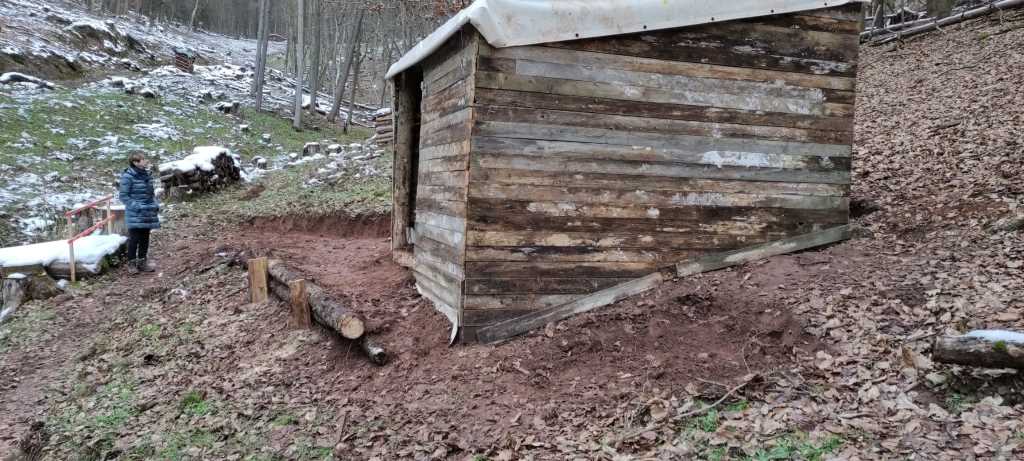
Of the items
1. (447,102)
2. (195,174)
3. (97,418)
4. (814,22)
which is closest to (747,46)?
(814,22)

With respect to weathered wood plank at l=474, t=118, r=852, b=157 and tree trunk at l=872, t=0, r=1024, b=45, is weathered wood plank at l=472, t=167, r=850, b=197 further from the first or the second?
tree trunk at l=872, t=0, r=1024, b=45

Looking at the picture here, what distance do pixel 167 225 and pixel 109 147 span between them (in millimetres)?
5999

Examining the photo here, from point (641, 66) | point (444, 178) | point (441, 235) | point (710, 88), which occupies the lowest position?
point (441, 235)

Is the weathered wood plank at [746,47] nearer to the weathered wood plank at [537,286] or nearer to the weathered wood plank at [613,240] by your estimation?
the weathered wood plank at [613,240]

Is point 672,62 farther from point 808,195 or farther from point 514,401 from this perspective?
point 514,401

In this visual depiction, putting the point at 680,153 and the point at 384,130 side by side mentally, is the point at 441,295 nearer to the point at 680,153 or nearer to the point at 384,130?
the point at 680,153

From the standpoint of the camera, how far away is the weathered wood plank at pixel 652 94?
17.8 feet

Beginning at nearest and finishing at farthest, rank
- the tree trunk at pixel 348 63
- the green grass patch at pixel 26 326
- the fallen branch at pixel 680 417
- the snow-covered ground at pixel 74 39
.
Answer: the fallen branch at pixel 680 417, the green grass patch at pixel 26 326, the snow-covered ground at pixel 74 39, the tree trunk at pixel 348 63

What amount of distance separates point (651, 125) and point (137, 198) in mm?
8110

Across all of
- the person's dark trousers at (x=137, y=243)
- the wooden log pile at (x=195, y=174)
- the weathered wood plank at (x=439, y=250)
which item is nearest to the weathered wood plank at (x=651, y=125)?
the weathered wood plank at (x=439, y=250)

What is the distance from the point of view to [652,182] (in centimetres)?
581

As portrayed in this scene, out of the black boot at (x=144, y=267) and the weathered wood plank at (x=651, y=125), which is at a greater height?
the weathered wood plank at (x=651, y=125)

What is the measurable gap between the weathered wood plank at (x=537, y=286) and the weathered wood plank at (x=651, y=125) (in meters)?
1.50

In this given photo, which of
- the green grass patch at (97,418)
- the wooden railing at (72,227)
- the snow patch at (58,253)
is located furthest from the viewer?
the wooden railing at (72,227)
